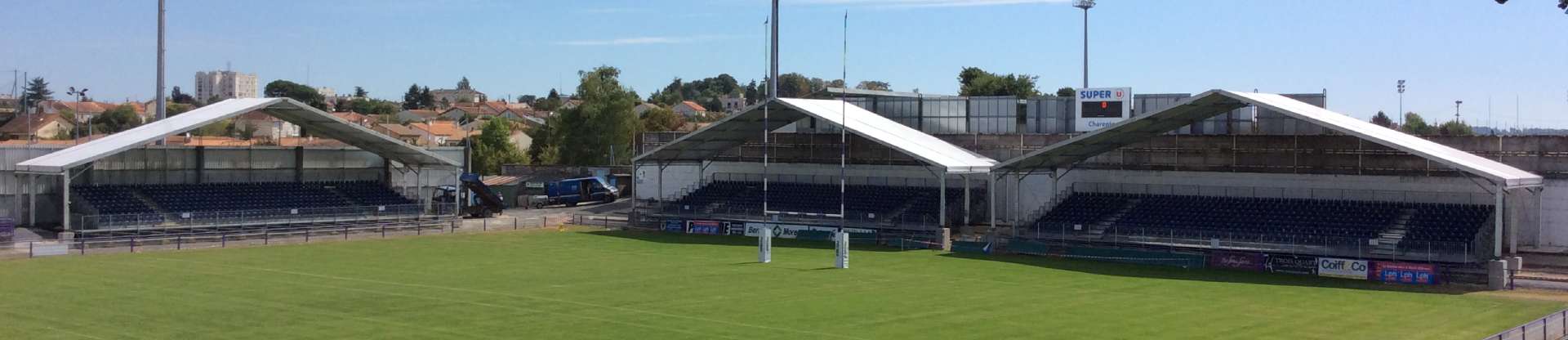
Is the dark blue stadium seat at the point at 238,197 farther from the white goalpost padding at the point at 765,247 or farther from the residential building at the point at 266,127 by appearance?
the residential building at the point at 266,127

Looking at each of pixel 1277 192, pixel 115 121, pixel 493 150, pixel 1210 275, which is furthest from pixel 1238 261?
pixel 115 121

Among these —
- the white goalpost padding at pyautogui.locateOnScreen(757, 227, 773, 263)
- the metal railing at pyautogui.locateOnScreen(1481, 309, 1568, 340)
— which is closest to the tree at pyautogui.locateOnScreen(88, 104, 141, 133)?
the white goalpost padding at pyautogui.locateOnScreen(757, 227, 773, 263)

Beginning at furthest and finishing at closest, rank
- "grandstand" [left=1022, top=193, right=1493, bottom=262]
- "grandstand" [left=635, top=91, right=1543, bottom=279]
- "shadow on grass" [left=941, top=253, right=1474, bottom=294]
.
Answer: "grandstand" [left=635, top=91, right=1543, bottom=279], "grandstand" [left=1022, top=193, right=1493, bottom=262], "shadow on grass" [left=941, top=253, right=1474, bottom=294]

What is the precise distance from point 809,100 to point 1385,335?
3158 centimetres

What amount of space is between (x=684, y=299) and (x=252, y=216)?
83.2 ft

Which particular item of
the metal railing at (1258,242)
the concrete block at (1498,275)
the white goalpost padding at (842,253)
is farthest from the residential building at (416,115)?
the concrete block at (1498,275)

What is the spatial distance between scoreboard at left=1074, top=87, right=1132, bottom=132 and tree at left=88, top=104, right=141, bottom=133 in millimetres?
82084

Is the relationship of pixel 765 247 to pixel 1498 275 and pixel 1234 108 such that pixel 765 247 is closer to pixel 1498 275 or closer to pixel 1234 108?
pixel 1234 108

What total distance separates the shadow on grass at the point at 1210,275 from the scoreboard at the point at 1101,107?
14.9 m

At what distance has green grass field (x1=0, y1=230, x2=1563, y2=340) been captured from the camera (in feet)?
88.3

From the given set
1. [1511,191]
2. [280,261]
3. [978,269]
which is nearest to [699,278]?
[978,269]

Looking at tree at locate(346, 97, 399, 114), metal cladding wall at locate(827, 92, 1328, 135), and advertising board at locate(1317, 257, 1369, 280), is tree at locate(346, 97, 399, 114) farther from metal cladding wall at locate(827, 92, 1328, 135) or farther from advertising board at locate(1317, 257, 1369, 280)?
advertising board at locate(1317, 257, 1369, 280)

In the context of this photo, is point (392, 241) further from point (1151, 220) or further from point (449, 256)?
point (1151, 220)

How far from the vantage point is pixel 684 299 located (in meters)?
32.1
